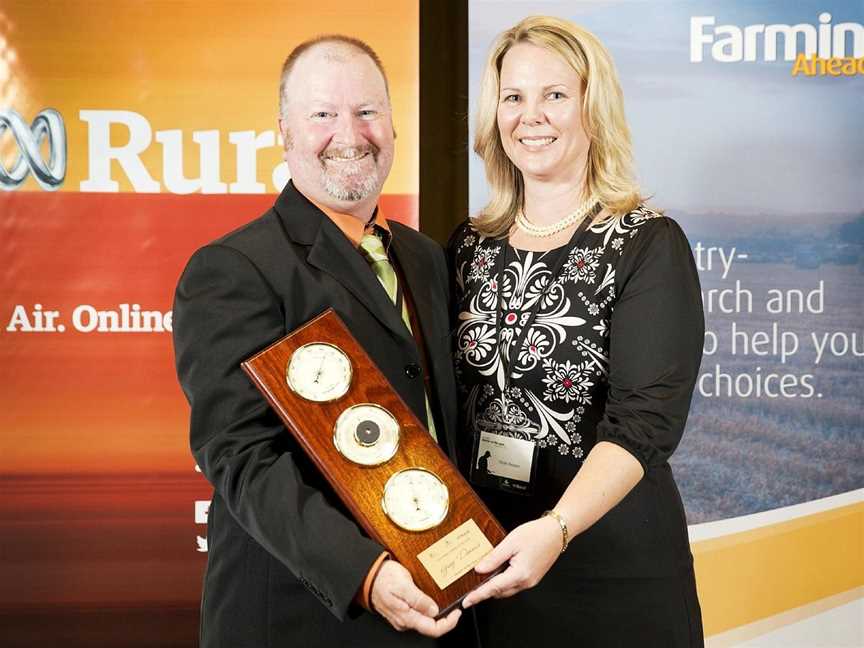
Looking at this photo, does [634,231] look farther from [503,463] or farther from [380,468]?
[380,468]

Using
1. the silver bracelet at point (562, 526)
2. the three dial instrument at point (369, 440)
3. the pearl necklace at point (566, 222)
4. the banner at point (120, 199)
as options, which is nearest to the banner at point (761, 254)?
the banner at point (120, 199)

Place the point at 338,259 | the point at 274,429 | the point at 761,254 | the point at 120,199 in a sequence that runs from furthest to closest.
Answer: the point at 761,254
the point at 120,199
the point at 338,259
the point at 274,429

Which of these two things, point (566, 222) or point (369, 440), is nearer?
point (369, 440)

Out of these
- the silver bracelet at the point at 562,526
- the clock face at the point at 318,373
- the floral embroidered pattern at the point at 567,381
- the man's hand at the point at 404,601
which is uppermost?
the clock face at the point at 318,373

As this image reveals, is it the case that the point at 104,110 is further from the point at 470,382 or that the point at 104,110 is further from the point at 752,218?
the point at 752,218

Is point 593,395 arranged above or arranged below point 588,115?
below

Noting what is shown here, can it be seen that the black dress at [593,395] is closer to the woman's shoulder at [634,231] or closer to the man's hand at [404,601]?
the woman's shoulder at [634,231]

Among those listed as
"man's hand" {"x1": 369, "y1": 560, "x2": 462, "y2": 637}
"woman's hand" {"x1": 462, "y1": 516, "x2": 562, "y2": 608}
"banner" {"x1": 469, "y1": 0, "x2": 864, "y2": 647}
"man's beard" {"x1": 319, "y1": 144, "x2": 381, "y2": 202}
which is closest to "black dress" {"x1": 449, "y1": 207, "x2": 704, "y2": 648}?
"woman's hand" {"x1": 462, "y1": 516, "x2": 562, "y2": 608}

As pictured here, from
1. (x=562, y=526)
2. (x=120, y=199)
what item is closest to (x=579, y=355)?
(x=562, y=526)

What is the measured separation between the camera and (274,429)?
152cm

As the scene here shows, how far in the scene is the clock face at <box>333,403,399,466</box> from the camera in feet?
4.62

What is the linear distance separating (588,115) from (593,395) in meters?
0.55

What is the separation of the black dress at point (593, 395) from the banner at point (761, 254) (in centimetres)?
115

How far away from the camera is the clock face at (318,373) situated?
1.41 m
